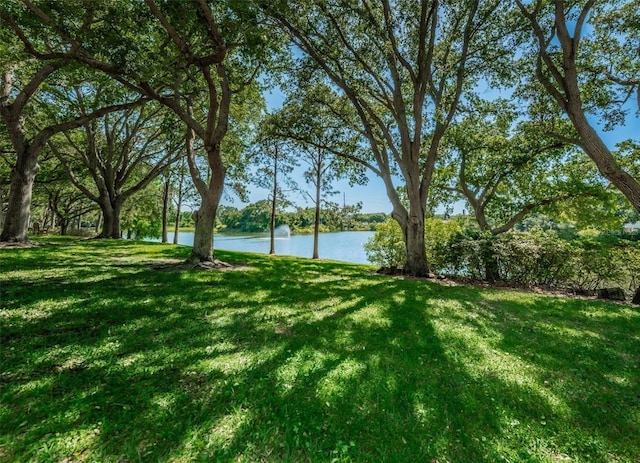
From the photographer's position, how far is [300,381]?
2789mm

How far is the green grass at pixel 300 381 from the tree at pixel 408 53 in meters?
5.71

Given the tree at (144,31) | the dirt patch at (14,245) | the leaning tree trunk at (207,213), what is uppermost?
the tree at (144,31)

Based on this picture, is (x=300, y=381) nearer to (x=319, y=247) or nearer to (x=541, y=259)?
(x=541, y=259)

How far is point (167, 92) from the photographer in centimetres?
1203

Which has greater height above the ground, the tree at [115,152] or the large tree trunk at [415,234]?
the tree at [115,152]

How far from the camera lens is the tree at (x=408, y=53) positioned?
8523 mm

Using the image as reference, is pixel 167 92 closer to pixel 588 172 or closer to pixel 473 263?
pixel 473 263

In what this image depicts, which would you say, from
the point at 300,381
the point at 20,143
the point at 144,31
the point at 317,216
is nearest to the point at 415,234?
the point at 300,381

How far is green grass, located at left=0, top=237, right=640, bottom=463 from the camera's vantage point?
2035 mm

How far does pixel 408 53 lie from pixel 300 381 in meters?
10.9

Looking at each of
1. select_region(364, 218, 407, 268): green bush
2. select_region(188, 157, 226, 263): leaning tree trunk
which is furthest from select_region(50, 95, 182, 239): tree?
select_region(364, 218, 407, 268): green bush

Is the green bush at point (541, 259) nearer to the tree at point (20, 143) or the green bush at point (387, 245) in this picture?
the green bush at point (387, 245)

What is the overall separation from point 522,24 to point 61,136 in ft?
76.8

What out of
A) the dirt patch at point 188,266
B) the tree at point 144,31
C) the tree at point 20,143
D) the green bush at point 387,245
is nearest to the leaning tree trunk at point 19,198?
the tree at point 20,143
